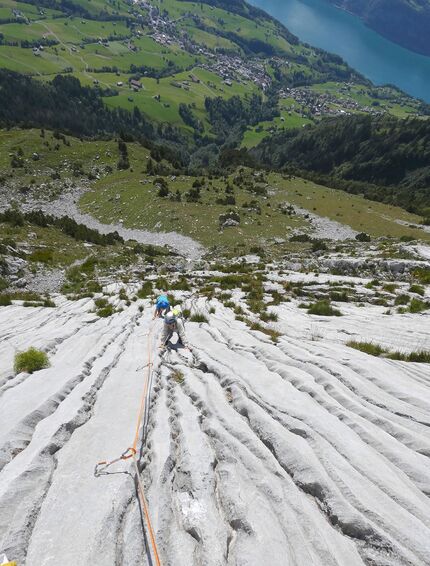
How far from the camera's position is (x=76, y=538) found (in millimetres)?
4469

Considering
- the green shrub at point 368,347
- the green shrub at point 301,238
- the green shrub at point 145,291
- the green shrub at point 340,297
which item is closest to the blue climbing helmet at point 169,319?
the green shrub at point 368,347

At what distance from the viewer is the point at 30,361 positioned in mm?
10156

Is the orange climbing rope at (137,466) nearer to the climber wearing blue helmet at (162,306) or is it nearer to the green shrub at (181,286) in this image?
the climber wearing blue helmet at (162,306)

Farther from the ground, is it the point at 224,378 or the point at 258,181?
the point at 258,181

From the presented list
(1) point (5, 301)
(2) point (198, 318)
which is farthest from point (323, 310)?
(1) point (5, 301)

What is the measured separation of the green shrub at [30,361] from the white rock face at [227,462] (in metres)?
0.31

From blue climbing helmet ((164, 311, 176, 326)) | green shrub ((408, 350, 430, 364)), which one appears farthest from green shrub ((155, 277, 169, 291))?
green shrub ((408, 350, 430, 364))

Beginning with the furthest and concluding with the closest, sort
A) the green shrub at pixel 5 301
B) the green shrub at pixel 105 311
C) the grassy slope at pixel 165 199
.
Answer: the grassy slope at pixel 165 199
the green shrub at pixel 5 301
the green shrub at pixel 105 311

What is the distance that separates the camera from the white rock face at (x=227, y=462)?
4.37 meters

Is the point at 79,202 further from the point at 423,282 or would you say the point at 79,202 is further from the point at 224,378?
the point at 224,378

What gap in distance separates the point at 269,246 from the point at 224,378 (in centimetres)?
3633

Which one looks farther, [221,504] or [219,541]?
[221,504]

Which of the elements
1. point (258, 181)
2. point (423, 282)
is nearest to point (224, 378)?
point (423, 282)

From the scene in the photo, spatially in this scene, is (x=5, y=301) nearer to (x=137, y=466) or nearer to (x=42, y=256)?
(x=42, y=256)
